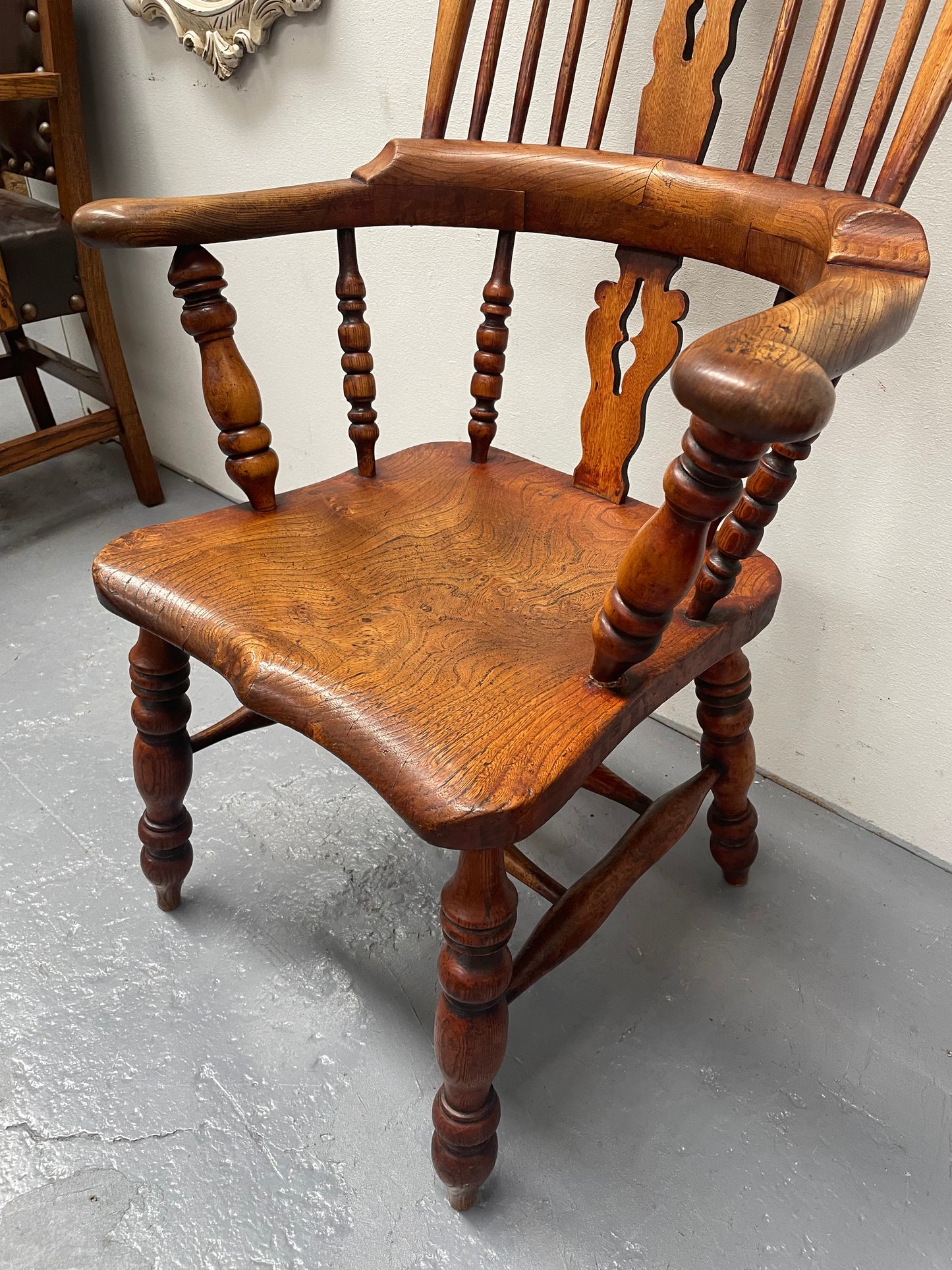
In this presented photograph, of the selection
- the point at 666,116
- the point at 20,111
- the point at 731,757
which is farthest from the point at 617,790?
the point at 20,111

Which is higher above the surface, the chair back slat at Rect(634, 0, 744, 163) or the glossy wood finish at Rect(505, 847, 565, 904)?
the chair back slat at Rect(634, 0, 744, 163)

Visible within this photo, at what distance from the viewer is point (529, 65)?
0.87 meters

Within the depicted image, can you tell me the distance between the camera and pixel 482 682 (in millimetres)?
665

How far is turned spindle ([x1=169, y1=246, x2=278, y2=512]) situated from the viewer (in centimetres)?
78

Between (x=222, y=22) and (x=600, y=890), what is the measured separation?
4.12 ft

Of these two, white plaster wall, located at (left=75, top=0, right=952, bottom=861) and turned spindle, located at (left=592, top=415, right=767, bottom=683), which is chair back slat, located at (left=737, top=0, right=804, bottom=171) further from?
turned spindle, located at (left=592, top=415, right=767, bottom=683)

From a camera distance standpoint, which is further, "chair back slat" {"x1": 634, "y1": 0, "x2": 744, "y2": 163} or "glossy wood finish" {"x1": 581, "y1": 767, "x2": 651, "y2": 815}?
"glossy wood finish" {"x1": 581, "y1": 767, "x2": 651, "y2": 815}

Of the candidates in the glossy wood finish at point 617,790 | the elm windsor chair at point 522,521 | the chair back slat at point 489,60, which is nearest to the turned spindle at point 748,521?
the elm windsor chair at point 522,521

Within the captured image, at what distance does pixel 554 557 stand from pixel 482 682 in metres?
0.21

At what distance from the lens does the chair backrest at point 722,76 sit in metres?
0.68

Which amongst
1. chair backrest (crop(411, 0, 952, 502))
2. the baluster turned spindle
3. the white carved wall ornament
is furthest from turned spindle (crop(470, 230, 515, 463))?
the white carved wall ornament

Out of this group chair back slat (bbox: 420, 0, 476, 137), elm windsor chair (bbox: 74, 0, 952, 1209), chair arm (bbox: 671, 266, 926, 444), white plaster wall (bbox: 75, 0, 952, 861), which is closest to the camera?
chair arm (bbox: 671, 266, 926, 444)

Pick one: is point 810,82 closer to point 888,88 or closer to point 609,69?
point 888,88

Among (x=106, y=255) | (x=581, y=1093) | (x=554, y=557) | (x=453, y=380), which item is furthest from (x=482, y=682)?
(x=106, y=255)
